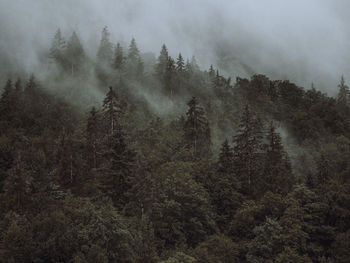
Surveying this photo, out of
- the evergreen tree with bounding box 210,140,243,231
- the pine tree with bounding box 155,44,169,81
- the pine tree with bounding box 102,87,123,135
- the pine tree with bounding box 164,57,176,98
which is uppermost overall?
the pine tree with bounding box 155,44,169,81

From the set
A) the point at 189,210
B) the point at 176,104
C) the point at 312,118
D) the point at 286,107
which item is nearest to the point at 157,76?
the point at 176,104

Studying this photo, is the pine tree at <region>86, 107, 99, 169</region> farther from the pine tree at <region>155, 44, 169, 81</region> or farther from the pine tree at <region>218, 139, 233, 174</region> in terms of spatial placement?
the pine tree at <region>155, 44, 169, 81</region>

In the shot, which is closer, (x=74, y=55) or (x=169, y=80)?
(x=169, y=80)

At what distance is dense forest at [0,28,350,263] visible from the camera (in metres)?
26.9

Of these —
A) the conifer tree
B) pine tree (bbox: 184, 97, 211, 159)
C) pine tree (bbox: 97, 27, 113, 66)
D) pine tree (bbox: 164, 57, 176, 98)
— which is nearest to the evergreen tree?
pine tree (bbox: 184, 97, 211, 159)

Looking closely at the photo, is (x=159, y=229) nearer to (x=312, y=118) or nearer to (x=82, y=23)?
(x=312, y=118)

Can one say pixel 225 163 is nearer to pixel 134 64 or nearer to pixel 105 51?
pixel 134 64

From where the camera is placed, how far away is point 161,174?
1638 inches

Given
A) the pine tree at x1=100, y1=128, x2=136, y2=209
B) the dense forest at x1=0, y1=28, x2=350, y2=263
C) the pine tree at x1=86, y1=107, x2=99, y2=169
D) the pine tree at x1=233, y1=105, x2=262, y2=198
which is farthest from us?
the pine tree at x1=86, y1=107, x2=99, y2=169

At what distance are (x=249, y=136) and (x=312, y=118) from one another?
33.8 metres

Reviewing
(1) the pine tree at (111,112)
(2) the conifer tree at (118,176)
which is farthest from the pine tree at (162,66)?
(2) the conifer tree at (118,176)

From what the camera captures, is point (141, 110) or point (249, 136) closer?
point (249, 136)

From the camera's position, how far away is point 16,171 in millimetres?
32656

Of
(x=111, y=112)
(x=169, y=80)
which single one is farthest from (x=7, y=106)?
(x=169, y=80)
